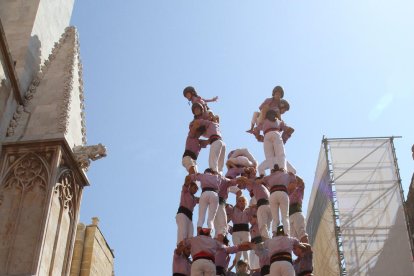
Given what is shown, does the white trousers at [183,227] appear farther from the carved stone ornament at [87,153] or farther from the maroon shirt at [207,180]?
the carved stone ornament at [87,153]

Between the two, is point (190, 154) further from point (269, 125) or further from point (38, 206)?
point (38, 206)

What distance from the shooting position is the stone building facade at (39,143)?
12.0m

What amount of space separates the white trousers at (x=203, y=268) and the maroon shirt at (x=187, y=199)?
1786 mm

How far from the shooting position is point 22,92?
1391 centimetres

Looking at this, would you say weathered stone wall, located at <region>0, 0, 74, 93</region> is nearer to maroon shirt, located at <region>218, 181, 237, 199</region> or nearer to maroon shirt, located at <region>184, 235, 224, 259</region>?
maroon shirt, located at <region>218, 181, 237, 199</region>

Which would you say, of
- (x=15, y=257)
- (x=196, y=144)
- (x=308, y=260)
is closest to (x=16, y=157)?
(x=15, y=257)

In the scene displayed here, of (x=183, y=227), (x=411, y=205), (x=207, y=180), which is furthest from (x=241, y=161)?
(x=411, y=205)

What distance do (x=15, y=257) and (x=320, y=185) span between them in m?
17.4

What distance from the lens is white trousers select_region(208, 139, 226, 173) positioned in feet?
43.2

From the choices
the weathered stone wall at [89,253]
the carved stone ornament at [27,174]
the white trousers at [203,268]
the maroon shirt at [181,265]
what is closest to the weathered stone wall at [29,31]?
the carved stone ornament at [27,174]

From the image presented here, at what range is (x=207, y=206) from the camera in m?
12.2

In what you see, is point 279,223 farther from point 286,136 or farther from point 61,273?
point 61,273

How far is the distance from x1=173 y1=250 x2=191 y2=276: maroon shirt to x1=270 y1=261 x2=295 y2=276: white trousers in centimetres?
158

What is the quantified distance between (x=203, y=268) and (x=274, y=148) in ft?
12.1
